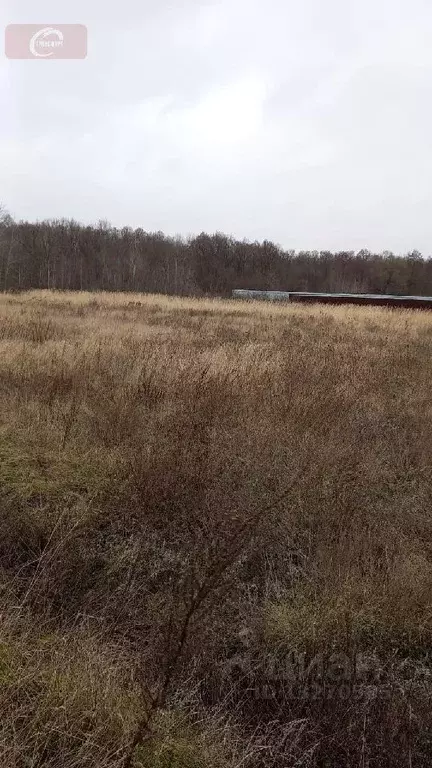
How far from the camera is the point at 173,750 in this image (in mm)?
1721

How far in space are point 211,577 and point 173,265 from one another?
55.8 meters

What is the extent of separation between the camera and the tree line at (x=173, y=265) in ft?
168

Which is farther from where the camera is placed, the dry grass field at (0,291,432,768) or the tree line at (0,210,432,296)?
the tree line at (0,210,432,296)

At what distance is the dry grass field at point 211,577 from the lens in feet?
6.02

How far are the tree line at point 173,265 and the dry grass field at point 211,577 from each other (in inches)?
1707

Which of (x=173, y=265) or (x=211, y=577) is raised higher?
(x=173, y=265)

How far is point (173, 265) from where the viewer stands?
184 ft

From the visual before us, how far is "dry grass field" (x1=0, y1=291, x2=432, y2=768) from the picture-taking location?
6.02ft

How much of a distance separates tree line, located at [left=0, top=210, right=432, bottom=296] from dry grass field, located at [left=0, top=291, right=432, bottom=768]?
4335 cm

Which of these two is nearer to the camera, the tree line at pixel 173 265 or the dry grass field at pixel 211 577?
A: the dry grass field at pixel 211 577

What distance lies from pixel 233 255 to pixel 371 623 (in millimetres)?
63773

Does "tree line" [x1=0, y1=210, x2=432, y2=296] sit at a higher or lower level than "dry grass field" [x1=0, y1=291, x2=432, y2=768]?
higher

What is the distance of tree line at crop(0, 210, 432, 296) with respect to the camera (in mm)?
51156

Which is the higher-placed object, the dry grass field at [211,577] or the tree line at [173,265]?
the tree line at [173,265]
